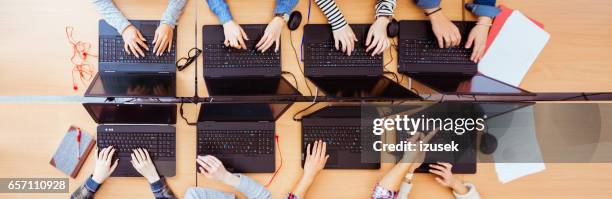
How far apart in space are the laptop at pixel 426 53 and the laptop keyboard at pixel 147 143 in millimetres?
940

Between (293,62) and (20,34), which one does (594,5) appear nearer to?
(293,62)

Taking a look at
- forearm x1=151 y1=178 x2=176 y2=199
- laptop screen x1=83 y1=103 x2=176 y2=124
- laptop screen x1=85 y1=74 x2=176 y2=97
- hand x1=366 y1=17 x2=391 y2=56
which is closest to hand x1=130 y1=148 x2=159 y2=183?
forearm x1=151 y1=178 x2=176 y2=199

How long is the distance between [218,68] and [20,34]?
2.55 feet

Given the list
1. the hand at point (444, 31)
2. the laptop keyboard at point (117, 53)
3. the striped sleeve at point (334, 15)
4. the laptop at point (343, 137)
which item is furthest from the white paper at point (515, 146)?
the laptop keyboard at point (117, 53)

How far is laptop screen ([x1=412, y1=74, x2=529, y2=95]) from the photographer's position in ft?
5.67

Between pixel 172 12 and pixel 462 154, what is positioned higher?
pixel 172 12

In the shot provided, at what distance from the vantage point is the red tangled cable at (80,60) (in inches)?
70.4

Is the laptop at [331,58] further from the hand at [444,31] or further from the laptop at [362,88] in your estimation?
the hand at [444,31]

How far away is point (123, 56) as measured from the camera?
1777 mm

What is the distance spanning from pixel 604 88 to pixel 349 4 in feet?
3.49

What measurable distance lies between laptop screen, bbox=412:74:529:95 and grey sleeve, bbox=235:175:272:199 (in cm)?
73

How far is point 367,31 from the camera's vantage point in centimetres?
181

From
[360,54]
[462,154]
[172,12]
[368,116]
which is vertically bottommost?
[462,154]

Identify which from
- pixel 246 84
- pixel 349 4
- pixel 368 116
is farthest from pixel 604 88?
pixel 246 84
